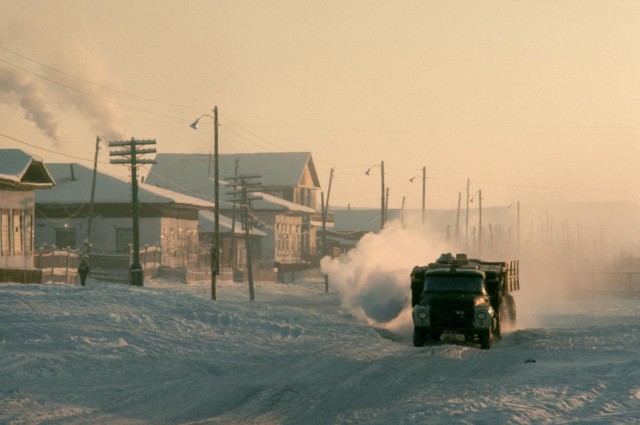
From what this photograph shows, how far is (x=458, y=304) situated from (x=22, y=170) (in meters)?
27.2

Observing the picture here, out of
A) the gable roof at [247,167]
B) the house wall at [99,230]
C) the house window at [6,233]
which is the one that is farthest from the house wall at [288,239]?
the house window at [6,233]

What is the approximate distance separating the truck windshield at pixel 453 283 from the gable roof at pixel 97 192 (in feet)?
128

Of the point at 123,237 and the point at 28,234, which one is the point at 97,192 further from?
the point at 28,234

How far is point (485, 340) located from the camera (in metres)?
28.7

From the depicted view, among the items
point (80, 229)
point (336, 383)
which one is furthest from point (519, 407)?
point (80, 229)

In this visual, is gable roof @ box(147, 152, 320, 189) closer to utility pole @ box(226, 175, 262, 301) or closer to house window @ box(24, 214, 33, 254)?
utility pole @ box(226, 175, 262, 301)

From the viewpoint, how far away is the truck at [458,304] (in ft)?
94.2

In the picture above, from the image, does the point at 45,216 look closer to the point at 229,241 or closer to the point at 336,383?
the point at 229,241

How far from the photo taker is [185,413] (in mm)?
16906

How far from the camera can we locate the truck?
1131 inches

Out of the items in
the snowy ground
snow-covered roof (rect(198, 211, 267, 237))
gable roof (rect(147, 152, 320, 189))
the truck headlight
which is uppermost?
gable roof (rect(147, 152, 320, 189))

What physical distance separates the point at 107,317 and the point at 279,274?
62.4m

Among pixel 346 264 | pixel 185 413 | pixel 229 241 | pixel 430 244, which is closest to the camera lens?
pixel 185 413

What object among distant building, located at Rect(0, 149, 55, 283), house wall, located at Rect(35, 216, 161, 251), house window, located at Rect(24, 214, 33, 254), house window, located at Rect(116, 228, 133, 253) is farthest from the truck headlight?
house wall, located at Rect(35, 216, 161, 251)
